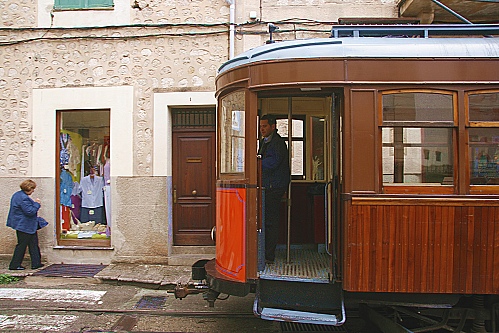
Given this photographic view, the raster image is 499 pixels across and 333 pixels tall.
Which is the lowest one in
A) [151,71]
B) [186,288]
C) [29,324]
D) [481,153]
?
[29,324]

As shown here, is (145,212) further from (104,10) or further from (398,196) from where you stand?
(398,196)

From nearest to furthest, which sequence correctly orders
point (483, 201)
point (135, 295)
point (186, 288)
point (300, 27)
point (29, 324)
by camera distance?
point (483, 201) < point (186, 288) < point (29, 324) < point (135, 295) < point (300, 27)

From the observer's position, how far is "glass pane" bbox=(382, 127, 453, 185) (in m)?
4.13

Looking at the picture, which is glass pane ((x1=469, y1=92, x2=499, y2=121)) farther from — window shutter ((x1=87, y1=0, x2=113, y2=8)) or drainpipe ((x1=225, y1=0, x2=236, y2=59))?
window shutter ((x1=87, y1=0, x2=113, y2=8))

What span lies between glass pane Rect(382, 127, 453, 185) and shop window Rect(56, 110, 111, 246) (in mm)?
5457

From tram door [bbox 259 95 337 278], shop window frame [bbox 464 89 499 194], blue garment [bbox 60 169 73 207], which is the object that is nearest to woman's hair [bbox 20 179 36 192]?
blue garment [bbox 60 169 73 207]

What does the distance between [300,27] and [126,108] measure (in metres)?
3.28

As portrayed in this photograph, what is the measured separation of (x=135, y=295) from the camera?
21.3 ft

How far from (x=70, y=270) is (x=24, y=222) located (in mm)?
1073

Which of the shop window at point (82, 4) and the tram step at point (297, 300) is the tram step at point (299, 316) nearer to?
the tram step at point (297, 300)

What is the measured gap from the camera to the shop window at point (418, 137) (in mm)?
4102

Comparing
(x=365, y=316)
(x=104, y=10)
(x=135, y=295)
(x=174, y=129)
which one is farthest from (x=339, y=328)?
(x=104, y=10)

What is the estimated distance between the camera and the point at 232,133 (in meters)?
4.77

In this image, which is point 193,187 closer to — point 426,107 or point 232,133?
point 232,133
